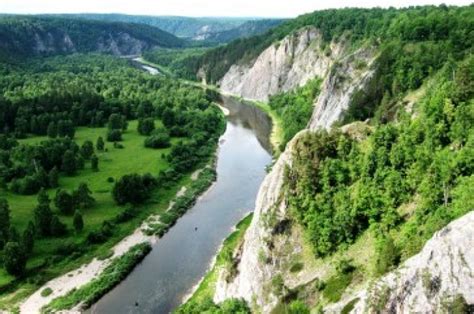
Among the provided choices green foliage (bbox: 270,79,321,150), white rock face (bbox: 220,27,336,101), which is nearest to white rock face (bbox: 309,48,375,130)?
green foliage (bbox: 270,79,321,150)

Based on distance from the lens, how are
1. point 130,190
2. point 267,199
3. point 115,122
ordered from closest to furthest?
point 267,199
point 130,190
point 115,122

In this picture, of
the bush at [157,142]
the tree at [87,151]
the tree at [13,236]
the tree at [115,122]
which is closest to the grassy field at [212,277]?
the tree at [13,236]

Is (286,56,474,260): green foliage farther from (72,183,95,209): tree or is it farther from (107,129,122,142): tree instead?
(107,129,122,142): tree

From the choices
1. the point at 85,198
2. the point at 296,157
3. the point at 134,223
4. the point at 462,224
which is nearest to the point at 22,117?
the point at 85,198

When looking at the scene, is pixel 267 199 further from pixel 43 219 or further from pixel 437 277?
pixel 43 219

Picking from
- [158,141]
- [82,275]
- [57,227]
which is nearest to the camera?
[82,275]

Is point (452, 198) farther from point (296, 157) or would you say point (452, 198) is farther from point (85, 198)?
point (85, 198)

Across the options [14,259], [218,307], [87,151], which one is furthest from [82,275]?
[87,151]

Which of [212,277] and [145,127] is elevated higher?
[145,127]
